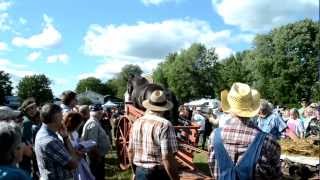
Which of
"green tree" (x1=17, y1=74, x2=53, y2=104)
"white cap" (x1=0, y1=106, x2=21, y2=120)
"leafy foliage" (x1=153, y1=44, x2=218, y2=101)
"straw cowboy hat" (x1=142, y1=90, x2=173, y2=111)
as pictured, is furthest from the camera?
"leafy foliage" (x1=153, y1=44, x2=218, y2=101)

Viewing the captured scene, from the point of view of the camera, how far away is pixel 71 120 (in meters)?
6.75

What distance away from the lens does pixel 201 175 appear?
33.4ft

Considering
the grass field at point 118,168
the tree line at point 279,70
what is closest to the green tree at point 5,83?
the tree line at point 279,70

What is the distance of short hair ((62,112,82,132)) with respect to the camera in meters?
6.73

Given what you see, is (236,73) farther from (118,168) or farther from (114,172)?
(114,172)

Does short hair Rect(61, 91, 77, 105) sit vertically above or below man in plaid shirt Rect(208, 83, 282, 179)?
above

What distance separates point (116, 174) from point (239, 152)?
7624 mm

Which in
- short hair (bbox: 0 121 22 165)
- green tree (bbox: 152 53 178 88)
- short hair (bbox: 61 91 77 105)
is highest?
green tree (bbox: 152 53 178 88)

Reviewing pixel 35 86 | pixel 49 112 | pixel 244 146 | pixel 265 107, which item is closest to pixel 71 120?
pixel 49 112

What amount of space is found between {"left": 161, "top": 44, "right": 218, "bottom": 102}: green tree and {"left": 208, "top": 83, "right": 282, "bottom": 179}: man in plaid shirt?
95.4m

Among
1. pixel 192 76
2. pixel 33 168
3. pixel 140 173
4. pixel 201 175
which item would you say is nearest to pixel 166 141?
pixel 140 173

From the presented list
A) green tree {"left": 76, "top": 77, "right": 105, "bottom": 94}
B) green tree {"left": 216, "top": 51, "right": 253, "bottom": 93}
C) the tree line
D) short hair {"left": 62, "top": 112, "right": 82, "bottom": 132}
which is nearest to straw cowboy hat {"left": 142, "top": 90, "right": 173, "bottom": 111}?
short hair {"left": 62, "top": 112, "right": 82, "bottom": 132}

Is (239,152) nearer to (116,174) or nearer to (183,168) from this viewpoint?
(183,168)

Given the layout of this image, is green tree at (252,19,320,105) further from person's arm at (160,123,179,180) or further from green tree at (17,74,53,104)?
person's arm at (160,123,179,180)
